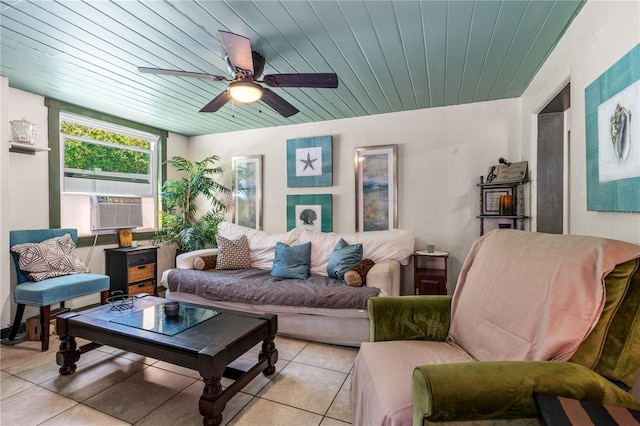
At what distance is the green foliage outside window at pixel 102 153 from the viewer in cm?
357

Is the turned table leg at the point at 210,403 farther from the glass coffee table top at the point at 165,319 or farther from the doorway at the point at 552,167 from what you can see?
the doorway at the point at 552,167

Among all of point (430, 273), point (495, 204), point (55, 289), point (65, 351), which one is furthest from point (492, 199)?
point (55, 289)

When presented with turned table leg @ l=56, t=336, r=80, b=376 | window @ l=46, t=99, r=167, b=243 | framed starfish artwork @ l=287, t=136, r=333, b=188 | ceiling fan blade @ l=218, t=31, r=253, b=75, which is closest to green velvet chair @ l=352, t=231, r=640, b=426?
ceiling fan blade @ l=218, t=31, r=253, b=75

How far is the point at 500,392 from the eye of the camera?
97 centimetres

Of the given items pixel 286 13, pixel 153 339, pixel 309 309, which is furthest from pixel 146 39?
pixel 309 309

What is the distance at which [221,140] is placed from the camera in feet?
15.6

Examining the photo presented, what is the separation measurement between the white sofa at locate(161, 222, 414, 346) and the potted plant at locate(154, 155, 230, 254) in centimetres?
31

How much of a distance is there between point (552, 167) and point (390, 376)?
94.0 inches

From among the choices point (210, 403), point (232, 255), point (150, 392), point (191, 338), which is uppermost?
point (232, 255)

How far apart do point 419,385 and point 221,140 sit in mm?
4530

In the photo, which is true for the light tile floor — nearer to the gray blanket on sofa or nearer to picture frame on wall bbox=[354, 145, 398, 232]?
the gray blanket on sofa

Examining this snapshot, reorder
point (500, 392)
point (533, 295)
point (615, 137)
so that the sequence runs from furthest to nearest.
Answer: point (615, 137)
point (533, 295)
point (500, 392)

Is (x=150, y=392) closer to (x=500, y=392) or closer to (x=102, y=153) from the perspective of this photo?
(x=500, y=392)

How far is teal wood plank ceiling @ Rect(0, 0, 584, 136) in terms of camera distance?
1.81 metres
